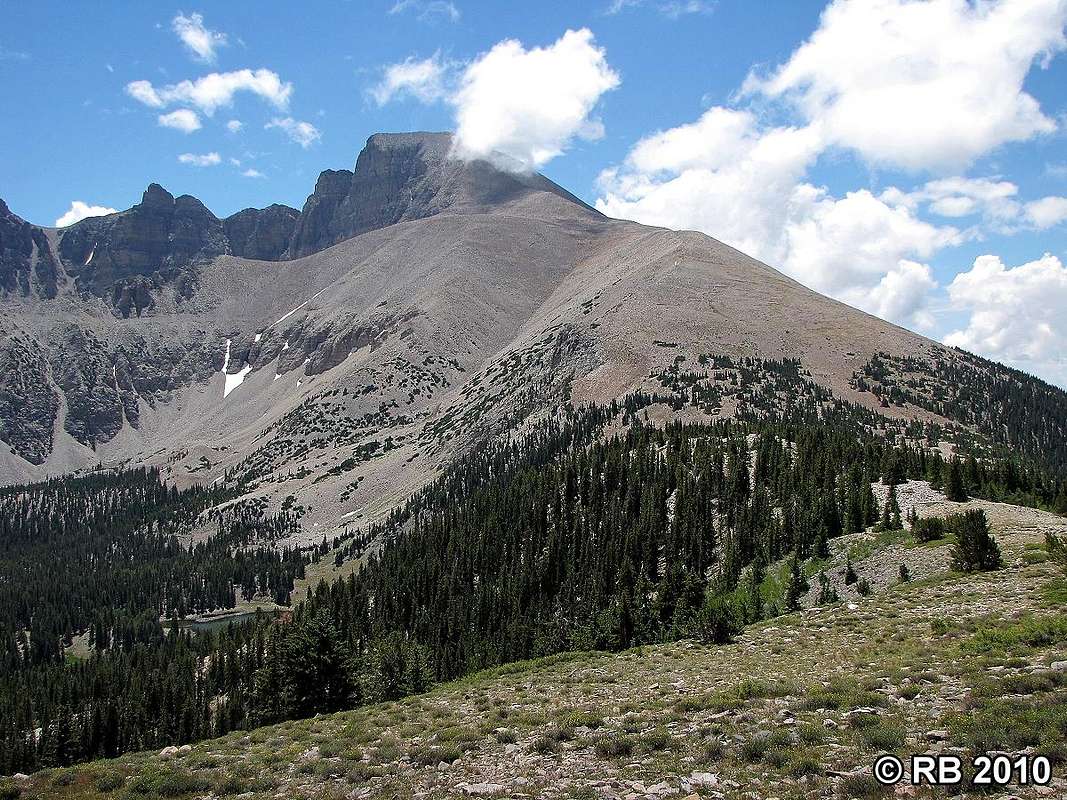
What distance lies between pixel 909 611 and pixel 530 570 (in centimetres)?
8499

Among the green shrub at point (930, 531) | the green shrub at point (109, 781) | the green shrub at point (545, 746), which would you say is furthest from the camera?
the green shrub at point (930, 531)

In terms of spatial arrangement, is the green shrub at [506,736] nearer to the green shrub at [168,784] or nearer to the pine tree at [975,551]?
the green shrub at [168,784]

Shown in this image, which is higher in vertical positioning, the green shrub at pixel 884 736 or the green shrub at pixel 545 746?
the green shrub at pixel 884 736

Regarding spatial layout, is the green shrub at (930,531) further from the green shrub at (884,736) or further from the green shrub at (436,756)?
the green shrub at (436,756)

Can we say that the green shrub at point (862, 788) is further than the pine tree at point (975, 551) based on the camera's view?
No

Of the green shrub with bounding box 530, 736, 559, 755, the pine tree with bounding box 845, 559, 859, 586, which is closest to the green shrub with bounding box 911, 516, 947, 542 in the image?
the pine tree with bounding box 845, 559, 859, 586

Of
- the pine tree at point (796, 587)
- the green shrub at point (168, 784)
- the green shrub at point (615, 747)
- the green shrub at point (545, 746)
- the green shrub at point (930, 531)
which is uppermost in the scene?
the green shrub at point (930, 531)

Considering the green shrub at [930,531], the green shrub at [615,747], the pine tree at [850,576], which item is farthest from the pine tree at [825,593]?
the green shrub at [615,747]

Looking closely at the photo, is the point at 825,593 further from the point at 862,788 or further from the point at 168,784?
the point at 168,784

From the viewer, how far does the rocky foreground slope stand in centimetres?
1608

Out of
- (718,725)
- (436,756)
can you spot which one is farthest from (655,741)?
(436,756)

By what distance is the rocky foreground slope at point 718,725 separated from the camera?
16.1 meters

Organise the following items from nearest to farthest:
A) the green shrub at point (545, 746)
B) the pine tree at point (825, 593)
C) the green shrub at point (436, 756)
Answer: the green shrub at point (545, 746)
the green shrub at point (436, 756)
the pine tree at point (825, 593)

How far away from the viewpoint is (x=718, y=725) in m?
20.0
